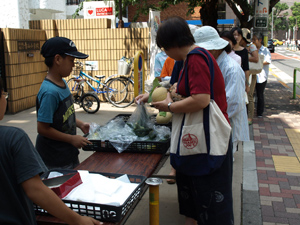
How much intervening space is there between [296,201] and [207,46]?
2.23 m

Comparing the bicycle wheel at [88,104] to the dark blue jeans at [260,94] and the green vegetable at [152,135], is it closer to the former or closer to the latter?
the dark blue jeans at [260,94]

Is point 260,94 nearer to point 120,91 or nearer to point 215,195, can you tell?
point 120,91

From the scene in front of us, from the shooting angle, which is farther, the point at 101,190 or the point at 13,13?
the point at 13,13

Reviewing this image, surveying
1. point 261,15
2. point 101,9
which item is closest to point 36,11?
point 101,9

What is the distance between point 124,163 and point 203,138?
75cm

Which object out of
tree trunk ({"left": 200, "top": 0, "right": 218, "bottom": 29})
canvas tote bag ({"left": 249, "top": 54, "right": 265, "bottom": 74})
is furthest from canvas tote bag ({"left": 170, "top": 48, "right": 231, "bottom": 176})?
tree trunk ({"left": 200, "top": 0, "right": 218, "bottom": 29})

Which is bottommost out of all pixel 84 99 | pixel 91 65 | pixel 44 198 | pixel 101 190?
pixel 84 99

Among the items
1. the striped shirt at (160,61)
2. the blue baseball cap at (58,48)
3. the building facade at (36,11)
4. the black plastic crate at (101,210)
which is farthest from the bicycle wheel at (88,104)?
the black plastic crate at (101,210)

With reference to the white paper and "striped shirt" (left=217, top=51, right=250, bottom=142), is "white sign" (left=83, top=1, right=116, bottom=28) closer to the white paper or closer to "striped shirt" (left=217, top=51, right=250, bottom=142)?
"striped shirt" (left=217, top=51, right=250, bottom=142)

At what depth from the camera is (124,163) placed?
8.91 feet

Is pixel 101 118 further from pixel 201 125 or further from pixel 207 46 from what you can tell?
pixel 201 125

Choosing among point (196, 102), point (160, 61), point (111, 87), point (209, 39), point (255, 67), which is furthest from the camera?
point (111, 87)

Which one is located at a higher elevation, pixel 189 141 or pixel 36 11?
pixel 36 11

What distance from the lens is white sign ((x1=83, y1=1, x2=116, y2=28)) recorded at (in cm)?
1173
